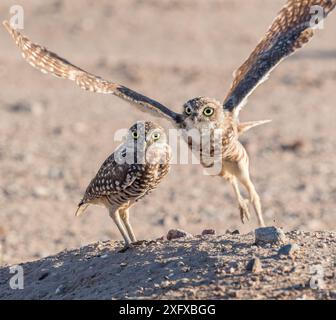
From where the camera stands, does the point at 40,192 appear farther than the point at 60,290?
Yes

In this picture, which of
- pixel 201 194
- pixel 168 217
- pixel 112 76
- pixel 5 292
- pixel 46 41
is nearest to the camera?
pixel 5 292

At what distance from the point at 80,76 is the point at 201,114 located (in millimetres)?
1213

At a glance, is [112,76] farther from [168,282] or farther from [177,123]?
[168,282]

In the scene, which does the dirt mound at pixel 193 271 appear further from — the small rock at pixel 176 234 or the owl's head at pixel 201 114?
the owl's head at pixel 201 114

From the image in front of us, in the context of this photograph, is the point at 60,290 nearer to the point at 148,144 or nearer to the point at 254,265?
the point at 148,144

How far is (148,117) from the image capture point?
18.8 meters

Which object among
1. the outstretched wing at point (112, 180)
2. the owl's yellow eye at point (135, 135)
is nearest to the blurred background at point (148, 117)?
the outstretched wing at point (112, 180)

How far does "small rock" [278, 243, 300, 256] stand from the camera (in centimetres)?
764

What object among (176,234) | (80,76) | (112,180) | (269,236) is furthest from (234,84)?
(269,236)

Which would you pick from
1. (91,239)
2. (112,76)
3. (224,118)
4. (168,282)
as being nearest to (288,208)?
(91,239)

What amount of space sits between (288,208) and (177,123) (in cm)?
518

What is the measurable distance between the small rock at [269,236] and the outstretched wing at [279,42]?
231cm

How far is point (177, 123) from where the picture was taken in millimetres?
9727
